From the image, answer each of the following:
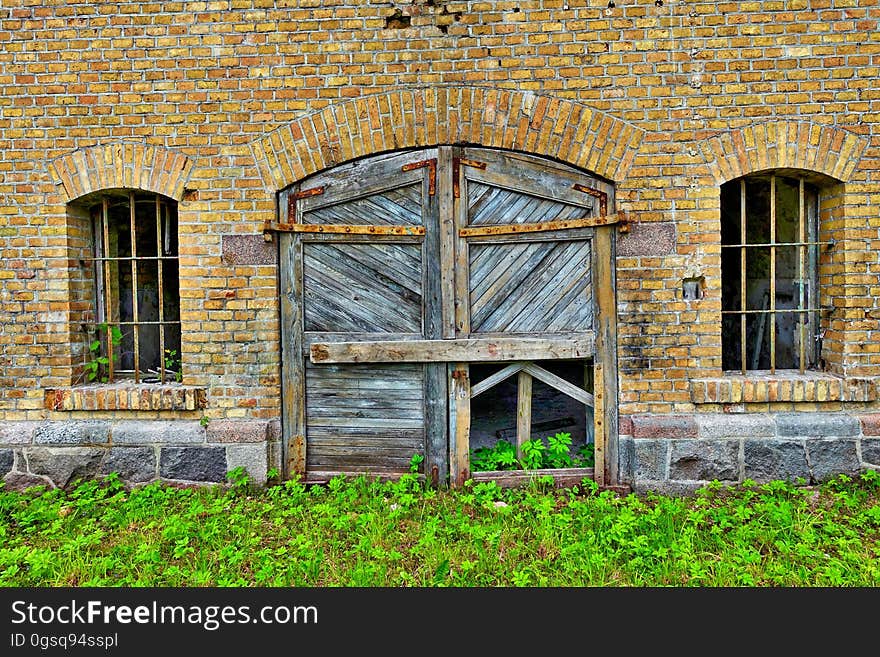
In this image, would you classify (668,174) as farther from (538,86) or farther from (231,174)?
(231,174)

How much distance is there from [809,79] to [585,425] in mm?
3144

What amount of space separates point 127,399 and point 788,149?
539 cm

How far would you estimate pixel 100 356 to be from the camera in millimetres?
5285

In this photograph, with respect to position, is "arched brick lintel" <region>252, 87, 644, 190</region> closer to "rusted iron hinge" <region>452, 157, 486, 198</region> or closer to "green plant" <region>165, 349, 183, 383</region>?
"rusted iron hinge" <region>452, 157, 486, 198</region>

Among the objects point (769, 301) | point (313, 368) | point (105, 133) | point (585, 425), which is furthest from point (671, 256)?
point (105, 133)

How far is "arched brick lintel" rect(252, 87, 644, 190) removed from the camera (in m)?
4.79

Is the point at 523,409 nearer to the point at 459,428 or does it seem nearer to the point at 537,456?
the point at 537,456

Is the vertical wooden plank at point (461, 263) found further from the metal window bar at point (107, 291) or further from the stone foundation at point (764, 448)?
the metal window bar at point (107, 291)

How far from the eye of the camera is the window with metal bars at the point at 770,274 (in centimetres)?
502

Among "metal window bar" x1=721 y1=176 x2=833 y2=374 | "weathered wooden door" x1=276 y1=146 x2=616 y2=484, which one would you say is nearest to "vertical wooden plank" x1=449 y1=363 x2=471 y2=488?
"weathered wooden door" x1=276 y1=146 x2=616 y2=484

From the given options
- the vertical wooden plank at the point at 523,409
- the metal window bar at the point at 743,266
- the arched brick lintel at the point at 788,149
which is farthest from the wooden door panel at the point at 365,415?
the arched brick lintel at the point at 788,149

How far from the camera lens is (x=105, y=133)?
4914mm

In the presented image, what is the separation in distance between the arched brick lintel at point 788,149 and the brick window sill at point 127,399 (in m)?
4.41

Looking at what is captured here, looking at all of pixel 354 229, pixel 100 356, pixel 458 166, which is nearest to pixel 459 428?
pixel 354 229
